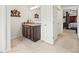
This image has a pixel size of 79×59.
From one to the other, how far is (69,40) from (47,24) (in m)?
0.40

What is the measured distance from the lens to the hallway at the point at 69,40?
6.05 ft

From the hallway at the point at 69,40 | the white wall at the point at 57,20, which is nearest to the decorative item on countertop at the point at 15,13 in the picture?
the white wall at the point at 57,20

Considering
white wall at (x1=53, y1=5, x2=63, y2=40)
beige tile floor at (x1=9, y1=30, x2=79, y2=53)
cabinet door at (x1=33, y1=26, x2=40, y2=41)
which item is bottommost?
beige tile floor at (x1=9, y1=30, x2=79, y2=53)

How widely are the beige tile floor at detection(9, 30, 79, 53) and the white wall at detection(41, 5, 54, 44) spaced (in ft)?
0.28

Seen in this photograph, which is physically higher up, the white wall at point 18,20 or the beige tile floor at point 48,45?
the white wall at point 18,20

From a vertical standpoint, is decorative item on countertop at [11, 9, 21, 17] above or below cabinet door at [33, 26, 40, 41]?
above

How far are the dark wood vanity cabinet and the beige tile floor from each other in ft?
0.19

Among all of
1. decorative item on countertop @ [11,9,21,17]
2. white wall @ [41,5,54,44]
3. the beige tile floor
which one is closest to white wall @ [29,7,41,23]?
white wall @ [41,5,54,44]

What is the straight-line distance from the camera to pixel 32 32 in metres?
1.90

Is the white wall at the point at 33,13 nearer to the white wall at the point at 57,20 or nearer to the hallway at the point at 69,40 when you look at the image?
the white wall at the point at 57,20

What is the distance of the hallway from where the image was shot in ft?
6.05

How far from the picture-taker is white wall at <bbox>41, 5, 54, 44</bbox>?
1.85 metres

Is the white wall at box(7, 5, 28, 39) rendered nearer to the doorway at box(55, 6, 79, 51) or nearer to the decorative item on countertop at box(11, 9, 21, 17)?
the decorative item on countertop at box(11, 9, 21, 17)

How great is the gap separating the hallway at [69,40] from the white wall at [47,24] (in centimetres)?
14
